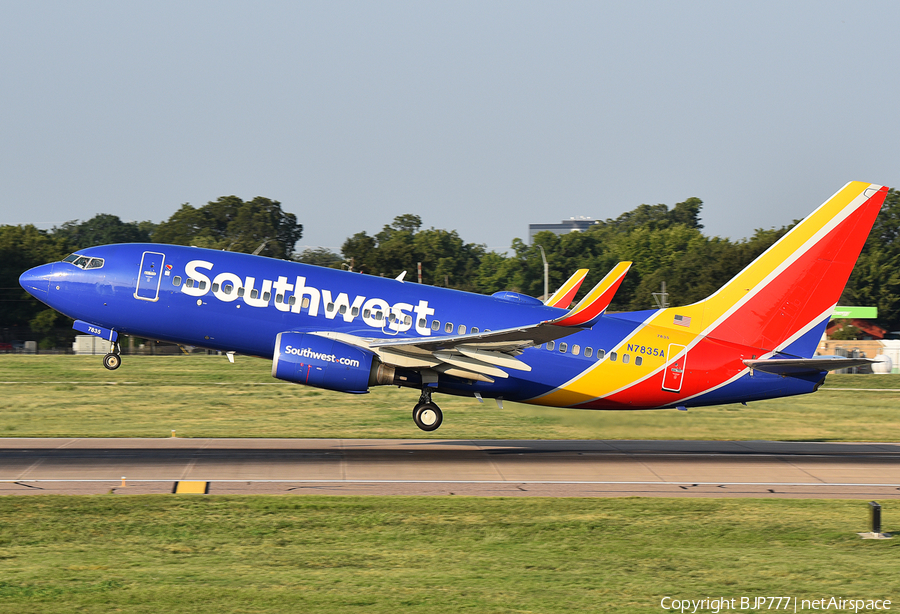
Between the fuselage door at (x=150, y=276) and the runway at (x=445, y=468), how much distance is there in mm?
5040

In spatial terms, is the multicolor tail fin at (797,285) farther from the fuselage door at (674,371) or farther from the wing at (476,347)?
the wing at (476,347)

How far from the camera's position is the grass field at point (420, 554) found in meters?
13.9

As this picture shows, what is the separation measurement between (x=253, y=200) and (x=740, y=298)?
13624 cm

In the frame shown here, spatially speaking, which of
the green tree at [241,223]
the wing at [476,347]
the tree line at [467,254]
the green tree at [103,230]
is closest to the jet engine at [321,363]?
the wing at [476,347]

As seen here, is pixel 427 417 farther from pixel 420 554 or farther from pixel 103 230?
pixel 103 230

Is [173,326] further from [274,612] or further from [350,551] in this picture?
[274,612]

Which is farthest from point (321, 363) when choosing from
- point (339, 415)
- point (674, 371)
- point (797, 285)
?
point (797, 285)

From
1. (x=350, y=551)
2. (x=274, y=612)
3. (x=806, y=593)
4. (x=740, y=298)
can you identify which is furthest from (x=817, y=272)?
(x=274, y=612)

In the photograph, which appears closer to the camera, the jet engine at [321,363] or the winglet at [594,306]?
the winglet at [594,306]

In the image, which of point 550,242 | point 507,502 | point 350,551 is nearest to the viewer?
point 350,551

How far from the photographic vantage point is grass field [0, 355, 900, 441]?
33.5 meters

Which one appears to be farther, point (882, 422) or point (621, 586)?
point (882, 422)

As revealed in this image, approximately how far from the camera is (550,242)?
15038cm

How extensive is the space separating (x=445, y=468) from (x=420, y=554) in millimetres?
9417
